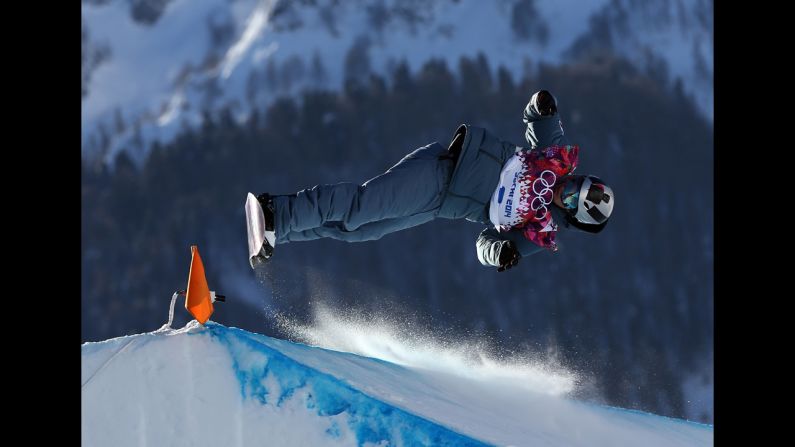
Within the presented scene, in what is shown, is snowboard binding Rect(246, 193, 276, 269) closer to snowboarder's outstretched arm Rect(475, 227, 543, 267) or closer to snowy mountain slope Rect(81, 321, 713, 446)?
snowy mountain slope Rect(81, 321, 713, 446)

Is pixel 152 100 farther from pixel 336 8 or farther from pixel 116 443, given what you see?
pixel 116 443

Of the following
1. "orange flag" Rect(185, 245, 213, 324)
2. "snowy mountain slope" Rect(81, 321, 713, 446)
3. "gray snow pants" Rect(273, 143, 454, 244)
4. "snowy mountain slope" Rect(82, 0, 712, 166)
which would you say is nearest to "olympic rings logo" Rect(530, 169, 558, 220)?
"gray snow pants" Rect(273, 143, 454, 244)

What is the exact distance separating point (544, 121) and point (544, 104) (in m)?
0.10

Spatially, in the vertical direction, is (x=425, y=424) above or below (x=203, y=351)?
below

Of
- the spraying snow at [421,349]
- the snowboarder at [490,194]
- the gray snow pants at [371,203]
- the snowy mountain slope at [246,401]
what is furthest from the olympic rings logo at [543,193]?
the snowy mountain slope at [246,401]

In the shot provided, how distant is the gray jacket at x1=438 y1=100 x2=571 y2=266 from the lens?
13.6 feet

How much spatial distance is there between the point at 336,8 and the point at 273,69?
6.39ft

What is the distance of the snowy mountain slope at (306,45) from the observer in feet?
47.8

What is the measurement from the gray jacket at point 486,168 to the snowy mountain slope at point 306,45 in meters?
10.6

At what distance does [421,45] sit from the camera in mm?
14930

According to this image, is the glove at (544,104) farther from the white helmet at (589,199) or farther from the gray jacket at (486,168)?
the white helmet at (589,199)

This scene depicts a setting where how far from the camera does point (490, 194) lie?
13.9 feet

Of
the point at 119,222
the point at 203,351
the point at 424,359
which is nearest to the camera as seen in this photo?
the point at 203,351
